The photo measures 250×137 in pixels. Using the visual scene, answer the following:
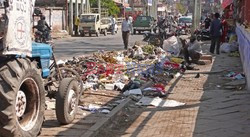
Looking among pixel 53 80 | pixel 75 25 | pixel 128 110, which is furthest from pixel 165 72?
pixel 75 25

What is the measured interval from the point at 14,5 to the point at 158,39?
19.3 meters

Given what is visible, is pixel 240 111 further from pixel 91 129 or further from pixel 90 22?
pixel 90 22

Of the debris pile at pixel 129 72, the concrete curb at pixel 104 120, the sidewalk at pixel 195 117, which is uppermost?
the debris pile at pixel 129 72

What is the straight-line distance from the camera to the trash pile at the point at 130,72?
444 inches

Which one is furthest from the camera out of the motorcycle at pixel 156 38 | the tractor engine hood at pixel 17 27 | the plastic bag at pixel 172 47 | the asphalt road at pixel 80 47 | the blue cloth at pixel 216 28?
the motorcycle at pixel 156 38

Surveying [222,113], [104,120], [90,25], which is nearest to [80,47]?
[90,25]

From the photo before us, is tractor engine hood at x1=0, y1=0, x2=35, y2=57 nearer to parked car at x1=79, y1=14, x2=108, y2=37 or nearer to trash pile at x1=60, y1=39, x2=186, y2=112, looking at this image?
trash pile at x1=60, y1=39, x2=186, y2=112

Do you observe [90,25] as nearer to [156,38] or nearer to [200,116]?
[156,38]

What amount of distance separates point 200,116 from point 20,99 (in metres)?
4.00

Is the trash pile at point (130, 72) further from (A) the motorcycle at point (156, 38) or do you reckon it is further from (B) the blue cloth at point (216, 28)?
(A) the motorcycle at point (156, 38)

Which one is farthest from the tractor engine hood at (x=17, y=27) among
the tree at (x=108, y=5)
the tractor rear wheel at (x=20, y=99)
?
the tree at (x=108, y=5)

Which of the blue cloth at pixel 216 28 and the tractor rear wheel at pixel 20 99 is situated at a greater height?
the blue cloth at pixel 216 28

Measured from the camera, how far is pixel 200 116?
28.4 ft

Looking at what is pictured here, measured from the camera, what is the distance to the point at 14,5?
219 inches
